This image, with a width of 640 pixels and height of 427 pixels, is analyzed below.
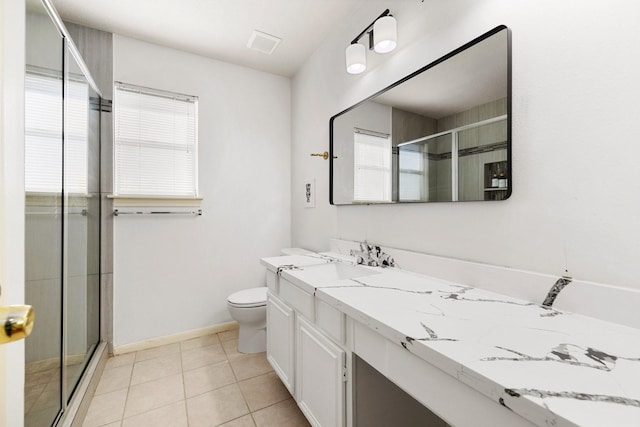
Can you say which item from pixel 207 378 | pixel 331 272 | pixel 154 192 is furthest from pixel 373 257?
pixel 154 192

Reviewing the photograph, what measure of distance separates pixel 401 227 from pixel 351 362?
31.8 inches

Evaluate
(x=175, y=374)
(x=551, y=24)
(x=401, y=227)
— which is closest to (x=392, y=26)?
(x=551, y=24)

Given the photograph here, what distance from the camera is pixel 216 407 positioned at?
160cm

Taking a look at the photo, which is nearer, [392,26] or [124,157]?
[392,26]

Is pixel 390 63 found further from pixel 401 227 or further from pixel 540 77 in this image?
pixel 401 227

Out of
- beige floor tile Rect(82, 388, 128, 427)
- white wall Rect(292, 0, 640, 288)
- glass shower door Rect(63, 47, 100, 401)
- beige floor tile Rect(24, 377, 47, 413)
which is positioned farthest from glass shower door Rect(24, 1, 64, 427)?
white wall Rect(292, 0, 640, 288)

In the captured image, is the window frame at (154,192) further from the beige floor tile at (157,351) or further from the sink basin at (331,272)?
the sink basin at (331,272)

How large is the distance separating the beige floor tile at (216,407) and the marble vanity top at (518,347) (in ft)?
3.27

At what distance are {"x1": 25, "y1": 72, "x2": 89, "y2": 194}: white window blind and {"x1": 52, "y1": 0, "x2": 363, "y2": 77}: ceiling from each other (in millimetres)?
585

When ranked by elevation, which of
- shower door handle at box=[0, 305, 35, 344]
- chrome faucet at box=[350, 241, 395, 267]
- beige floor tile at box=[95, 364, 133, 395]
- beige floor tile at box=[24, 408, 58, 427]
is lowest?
beige floor tile at box=[95, 364, 133, 395]

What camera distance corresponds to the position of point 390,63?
5.38 feet

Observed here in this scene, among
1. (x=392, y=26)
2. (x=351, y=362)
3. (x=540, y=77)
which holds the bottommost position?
(x=351, y=362)

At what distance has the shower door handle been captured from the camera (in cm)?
43

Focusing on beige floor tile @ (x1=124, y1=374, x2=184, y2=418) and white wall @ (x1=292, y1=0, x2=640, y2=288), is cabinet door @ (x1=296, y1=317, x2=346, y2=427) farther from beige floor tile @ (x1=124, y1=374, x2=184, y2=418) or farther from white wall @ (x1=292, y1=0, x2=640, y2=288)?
beige floor tile @ (x1=124, y1=374, x2=184, y2=418)
